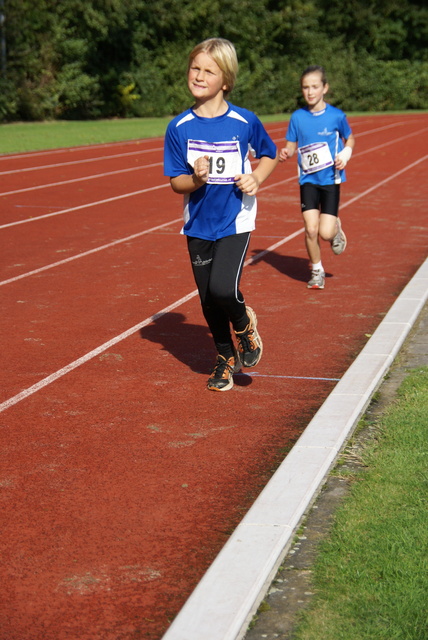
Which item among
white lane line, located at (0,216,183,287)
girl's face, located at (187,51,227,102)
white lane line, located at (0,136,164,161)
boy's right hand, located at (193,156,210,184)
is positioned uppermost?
girl's face, located at (187,51,227,102)

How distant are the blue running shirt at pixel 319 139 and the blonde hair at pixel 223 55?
3.43 m

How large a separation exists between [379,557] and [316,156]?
5830mm

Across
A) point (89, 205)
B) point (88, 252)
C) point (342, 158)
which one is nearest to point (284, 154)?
point (342, 158)

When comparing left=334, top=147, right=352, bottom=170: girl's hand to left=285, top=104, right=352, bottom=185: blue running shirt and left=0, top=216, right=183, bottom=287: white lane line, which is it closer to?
left=285, top=104, right=352, bottom=185: blue running shirt

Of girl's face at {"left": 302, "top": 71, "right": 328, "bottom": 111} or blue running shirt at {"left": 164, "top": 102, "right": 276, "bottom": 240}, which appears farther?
girl's face at {"left": 302, "top": 71, "right": 328, "bottom": 111}

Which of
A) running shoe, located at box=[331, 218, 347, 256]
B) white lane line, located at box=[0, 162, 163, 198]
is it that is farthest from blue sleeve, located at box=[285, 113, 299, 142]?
white lane line, located at box=[0, 162, 163, 198]

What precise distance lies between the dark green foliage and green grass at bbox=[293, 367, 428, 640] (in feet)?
118

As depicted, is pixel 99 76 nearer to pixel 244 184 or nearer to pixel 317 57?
pixel 317 57

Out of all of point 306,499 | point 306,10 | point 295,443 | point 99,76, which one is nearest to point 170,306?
point 295,443

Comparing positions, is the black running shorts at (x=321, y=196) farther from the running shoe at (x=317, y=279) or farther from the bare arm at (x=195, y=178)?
the bare arm at (x=195, y=178)

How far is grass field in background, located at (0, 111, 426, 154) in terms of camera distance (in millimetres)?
27453

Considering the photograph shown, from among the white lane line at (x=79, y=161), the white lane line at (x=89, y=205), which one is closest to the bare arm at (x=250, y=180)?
the white lane line at (x=89, y=205)

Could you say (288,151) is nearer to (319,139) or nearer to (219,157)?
(319,139)

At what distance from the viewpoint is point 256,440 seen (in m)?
5.10
